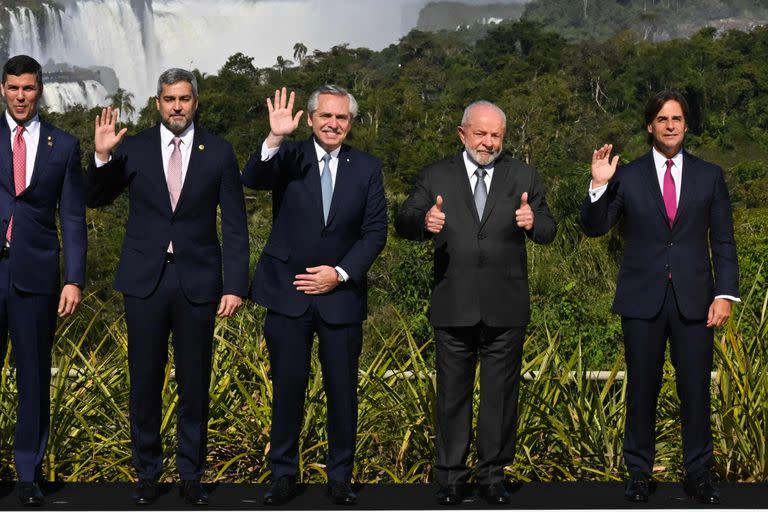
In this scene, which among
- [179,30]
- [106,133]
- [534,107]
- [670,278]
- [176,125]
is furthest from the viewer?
[179,30]

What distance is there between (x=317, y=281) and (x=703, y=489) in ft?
4.97

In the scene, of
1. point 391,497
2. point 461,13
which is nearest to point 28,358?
point 391,497

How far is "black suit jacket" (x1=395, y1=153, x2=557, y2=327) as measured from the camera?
12.7 ft

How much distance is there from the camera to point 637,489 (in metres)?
3.85

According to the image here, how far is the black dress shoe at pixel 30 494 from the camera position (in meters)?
3.70

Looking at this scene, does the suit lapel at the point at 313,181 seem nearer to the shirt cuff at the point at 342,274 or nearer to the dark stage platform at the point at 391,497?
the shirt cuff at the point at 342,274

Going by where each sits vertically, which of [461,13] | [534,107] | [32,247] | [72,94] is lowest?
[32,247]

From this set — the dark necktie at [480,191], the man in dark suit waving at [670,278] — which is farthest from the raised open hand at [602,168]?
the dark necktie at [480,191]

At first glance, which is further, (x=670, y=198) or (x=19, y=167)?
(x=670, y=198)

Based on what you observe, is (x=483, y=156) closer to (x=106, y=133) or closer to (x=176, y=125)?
(x=176, y=125)

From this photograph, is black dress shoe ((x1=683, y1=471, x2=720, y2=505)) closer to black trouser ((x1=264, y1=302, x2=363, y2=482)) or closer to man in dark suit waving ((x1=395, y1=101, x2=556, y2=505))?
→ man in dark suit waving ((x1=395, y1=101, x2=556, y2=505))

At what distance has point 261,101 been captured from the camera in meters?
44.1

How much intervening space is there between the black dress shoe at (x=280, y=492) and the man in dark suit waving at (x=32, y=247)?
0.76m

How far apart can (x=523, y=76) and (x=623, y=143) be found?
9.15m
